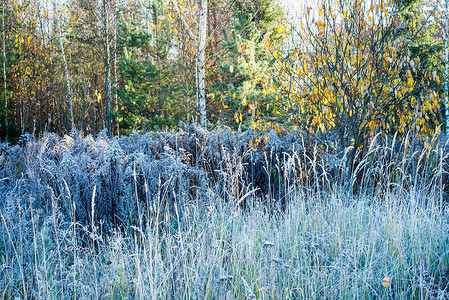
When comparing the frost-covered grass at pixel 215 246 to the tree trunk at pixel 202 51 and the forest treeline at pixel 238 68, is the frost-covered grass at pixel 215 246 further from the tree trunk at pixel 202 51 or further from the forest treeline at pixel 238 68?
the tree trunk at pixel 202 51

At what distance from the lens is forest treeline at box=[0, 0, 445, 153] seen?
3.62 m

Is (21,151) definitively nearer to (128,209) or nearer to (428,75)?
(128,209)

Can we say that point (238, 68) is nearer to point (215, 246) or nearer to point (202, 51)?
point (202, 51)

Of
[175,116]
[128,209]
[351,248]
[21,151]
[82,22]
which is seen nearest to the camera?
[351,248]

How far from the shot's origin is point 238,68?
8.36 meters

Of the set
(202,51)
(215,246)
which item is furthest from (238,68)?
(215,246)

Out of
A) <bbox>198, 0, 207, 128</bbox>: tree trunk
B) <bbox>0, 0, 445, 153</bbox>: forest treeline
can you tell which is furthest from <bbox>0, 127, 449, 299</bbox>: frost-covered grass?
<bbox>198, 0, 207, 128</bbox>: tree trunk

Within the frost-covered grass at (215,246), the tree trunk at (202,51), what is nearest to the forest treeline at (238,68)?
the tree trunk at (202,51)

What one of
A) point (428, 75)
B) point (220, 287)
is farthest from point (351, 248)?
point (428, 75)

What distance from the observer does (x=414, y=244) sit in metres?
2.46

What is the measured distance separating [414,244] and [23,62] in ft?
48.5

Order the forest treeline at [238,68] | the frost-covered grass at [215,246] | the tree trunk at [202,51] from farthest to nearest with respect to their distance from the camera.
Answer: the tree trunk at [202,51], the forest treeline at [238,68], the frost-covered grass at [215,246]

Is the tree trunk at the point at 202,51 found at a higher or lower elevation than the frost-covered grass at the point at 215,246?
higher

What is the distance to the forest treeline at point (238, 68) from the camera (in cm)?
362
